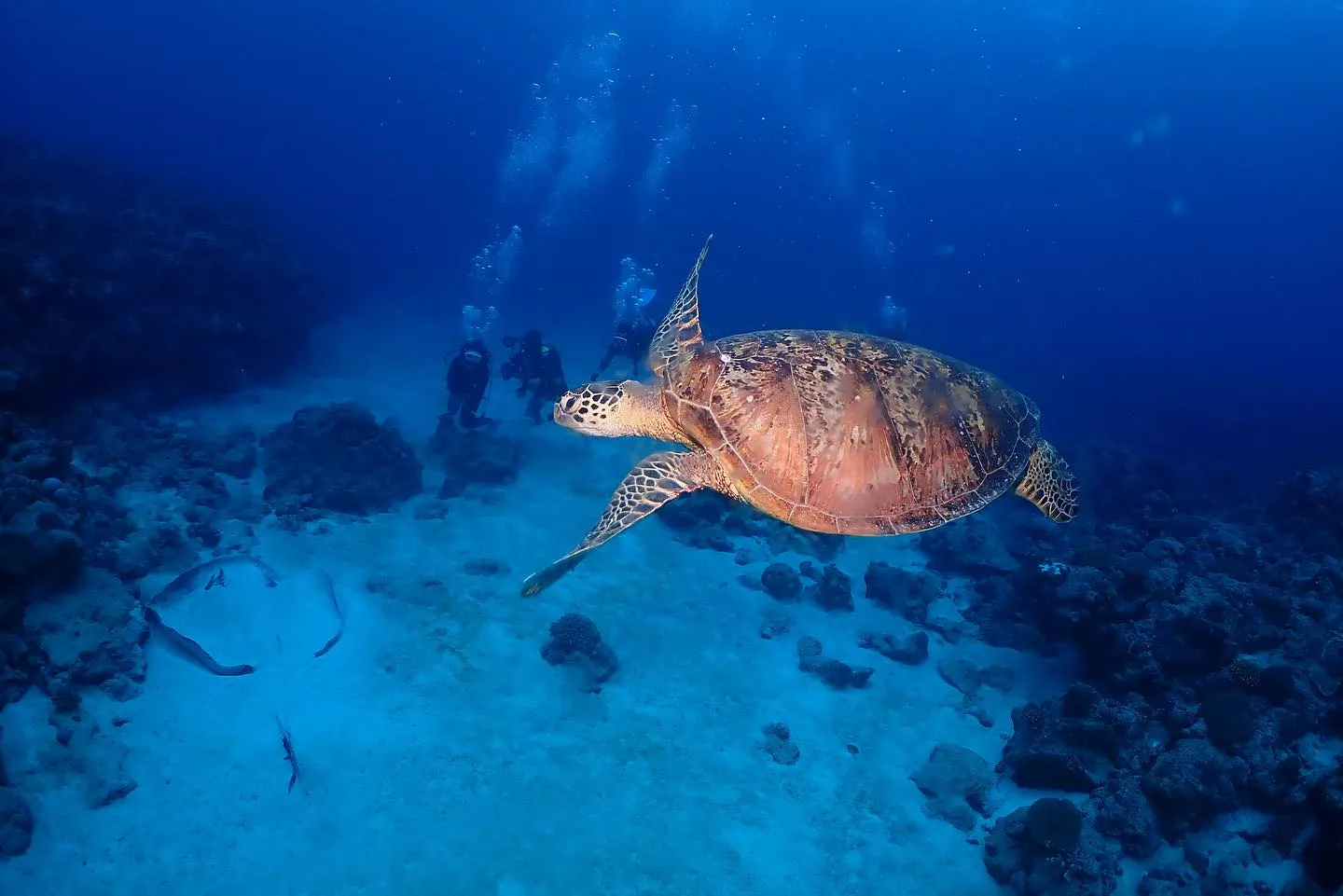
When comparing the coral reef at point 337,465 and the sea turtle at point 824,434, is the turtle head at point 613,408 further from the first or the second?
the coral reef at point 337,465

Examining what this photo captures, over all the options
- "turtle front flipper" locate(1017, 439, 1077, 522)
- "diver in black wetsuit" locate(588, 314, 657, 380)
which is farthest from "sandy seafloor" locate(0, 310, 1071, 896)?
"diver in black wetsuit" locate(588, 314, 657, 380)

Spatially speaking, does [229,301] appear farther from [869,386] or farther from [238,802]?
[869,386]

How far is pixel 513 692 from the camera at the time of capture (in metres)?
6.25

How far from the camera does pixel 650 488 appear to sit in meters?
4.87

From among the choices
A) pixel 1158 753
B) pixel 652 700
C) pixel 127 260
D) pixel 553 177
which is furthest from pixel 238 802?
pixel 553 177

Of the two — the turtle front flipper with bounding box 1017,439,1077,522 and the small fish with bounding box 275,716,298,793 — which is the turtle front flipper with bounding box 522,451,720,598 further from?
the turtle front flipper with bounding box 1017,439,1077,522

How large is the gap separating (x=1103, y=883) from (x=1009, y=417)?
152 inches

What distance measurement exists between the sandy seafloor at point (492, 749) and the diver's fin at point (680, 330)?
3.57 meters

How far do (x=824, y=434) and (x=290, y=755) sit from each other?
505cm

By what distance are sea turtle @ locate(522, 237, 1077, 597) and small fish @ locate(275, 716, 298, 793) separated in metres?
2.62

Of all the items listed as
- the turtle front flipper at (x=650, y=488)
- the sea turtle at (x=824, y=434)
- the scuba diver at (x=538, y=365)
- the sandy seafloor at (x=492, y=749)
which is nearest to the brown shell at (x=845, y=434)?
the sea turtle at (x=824, y=434)

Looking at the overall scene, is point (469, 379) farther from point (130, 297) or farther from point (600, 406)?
point (600, 406)

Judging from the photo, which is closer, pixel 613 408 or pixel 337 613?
pixel 613 408

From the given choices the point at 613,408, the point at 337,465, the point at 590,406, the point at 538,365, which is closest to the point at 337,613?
the point at 337,465
